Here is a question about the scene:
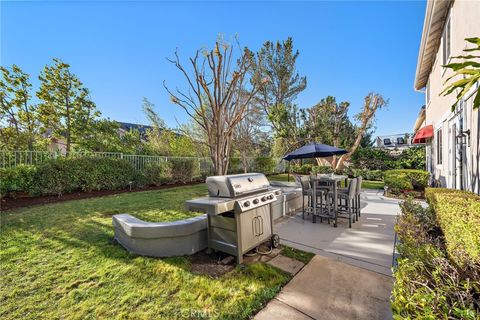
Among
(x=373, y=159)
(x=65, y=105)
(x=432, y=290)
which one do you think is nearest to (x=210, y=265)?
(x=432, y=290)

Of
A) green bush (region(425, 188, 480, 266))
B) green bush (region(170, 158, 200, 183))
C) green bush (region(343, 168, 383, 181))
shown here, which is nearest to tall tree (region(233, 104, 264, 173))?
green bush (region(170, 158, 200, 183))

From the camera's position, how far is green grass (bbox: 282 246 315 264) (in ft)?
9.72

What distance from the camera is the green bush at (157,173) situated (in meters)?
9.42

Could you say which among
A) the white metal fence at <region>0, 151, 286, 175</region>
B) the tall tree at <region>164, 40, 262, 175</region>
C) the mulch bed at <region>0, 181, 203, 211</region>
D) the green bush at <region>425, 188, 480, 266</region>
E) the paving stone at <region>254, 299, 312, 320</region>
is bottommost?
the paving stone at <region>254, 299, 312, 320</region>

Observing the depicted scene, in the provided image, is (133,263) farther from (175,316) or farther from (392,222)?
(392,222)

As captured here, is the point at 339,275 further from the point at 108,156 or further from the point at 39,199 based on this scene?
the point at 108,156

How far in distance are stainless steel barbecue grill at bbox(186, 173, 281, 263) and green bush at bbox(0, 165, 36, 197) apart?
23.5ft

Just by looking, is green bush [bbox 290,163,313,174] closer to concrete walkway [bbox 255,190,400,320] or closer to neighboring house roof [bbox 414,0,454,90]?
neighboring house roof [bbox 414,0,454,90]

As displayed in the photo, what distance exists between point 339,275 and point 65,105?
1348 centimetres

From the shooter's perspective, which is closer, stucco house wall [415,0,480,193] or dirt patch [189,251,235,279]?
dirt patch [189,251,235,279]

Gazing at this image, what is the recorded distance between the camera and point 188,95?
5.89 m

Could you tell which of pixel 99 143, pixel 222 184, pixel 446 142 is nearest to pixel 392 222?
pixel 446 142

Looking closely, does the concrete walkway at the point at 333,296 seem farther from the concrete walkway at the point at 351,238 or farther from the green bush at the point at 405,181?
the green bush at the point at 405,181

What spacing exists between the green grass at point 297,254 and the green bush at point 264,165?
12737 mm
